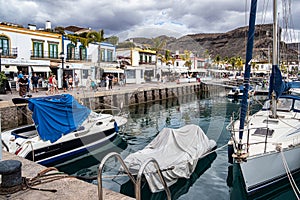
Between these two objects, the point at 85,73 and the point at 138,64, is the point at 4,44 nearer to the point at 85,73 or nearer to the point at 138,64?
the point at 85,73

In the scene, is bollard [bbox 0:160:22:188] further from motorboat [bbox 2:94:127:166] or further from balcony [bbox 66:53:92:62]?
balcony [bbox 66:53:92:62]

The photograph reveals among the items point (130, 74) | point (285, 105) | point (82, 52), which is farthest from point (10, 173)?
point (130, 74)

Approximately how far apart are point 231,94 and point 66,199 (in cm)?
3806

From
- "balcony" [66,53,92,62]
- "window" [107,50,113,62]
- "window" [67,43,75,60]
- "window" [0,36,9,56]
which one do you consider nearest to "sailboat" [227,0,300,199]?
"window" [0,36,9,56]

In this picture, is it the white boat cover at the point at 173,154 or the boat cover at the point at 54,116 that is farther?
the boat cover at the point at 54,116

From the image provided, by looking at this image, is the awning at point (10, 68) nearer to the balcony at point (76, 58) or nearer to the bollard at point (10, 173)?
the balcony at point (76, 58)

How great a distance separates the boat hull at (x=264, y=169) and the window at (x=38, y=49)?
101 feet

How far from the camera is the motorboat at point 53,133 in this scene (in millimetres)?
10969

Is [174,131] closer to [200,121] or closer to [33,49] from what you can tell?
[200,121]

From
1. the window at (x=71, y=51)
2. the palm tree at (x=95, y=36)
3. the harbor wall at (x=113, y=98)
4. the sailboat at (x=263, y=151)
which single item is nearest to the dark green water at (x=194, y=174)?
the sailboat at (x=263, y=151)

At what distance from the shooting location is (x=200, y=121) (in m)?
23.6

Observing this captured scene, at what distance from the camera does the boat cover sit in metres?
11.2

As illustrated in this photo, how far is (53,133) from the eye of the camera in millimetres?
11469

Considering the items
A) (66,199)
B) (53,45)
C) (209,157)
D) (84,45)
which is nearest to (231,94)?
(84,45)
